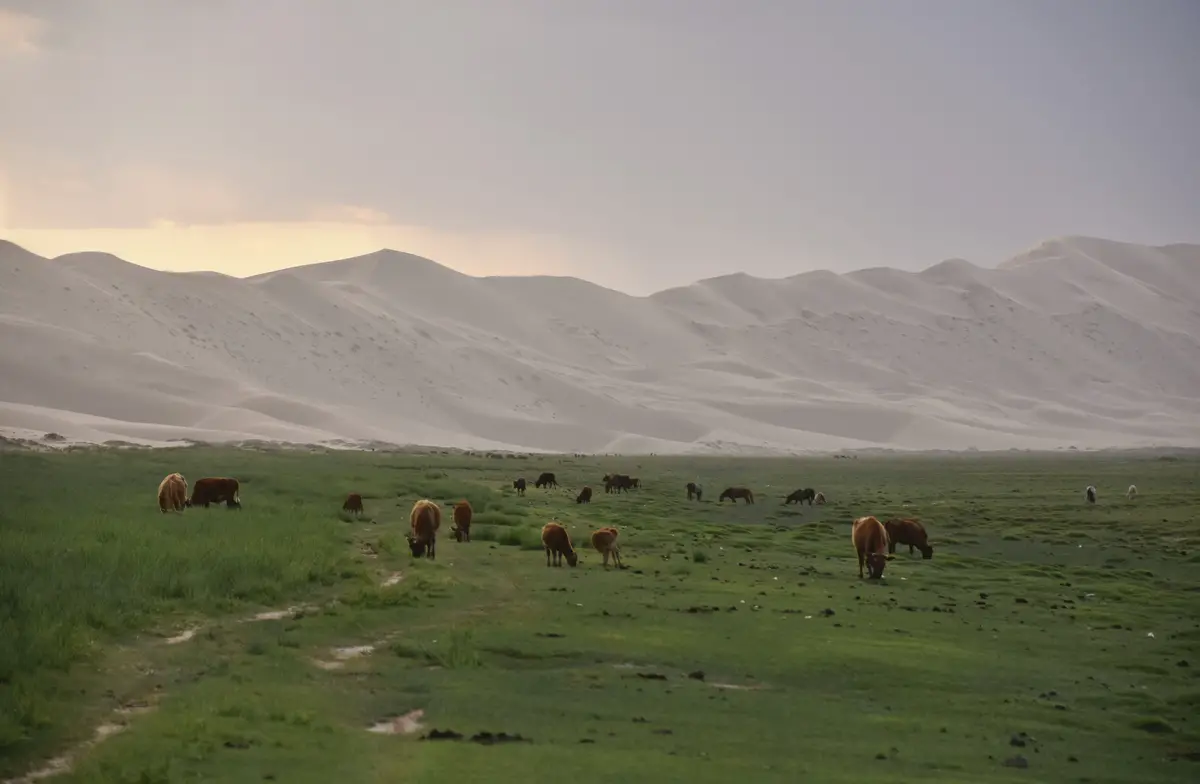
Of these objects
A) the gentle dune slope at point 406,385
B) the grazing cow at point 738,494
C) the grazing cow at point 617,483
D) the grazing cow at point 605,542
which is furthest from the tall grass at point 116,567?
the gentle dune slope at point 406,385

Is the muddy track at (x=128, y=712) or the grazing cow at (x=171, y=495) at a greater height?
the grazing cow at (x=171, y=495)

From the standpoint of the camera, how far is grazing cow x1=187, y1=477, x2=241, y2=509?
3256cm

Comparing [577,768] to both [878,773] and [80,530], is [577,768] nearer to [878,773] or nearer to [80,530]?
[878,773]

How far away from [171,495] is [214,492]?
1971 millimetres

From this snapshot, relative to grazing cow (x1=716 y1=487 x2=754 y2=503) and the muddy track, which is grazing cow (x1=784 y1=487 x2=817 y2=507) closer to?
grazing cow (x1=716 y1=487 x2=754 y2=503)

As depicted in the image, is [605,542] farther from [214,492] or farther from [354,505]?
[214,492]

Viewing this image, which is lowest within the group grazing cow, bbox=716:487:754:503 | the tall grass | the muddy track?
the muddy track

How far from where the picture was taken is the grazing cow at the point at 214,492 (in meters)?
32.6

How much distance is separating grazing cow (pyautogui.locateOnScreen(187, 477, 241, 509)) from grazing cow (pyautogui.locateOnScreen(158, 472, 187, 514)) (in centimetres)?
99

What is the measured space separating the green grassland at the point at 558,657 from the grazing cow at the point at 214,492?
4.22 feet

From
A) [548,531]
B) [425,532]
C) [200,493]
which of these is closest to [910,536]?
[548,531]

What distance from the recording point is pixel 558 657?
663 inches

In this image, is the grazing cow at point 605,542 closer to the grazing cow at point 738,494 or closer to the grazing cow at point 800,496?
the grazing cow at point 738,494

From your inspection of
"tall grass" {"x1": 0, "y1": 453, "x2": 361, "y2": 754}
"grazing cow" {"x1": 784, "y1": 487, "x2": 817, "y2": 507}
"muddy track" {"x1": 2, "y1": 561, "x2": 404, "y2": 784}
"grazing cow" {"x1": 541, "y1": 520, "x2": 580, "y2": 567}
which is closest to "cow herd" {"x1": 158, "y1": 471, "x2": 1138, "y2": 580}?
"grazing cow" {"x1": 541, "y1": 520, "x2": 580, "y2": 567}
